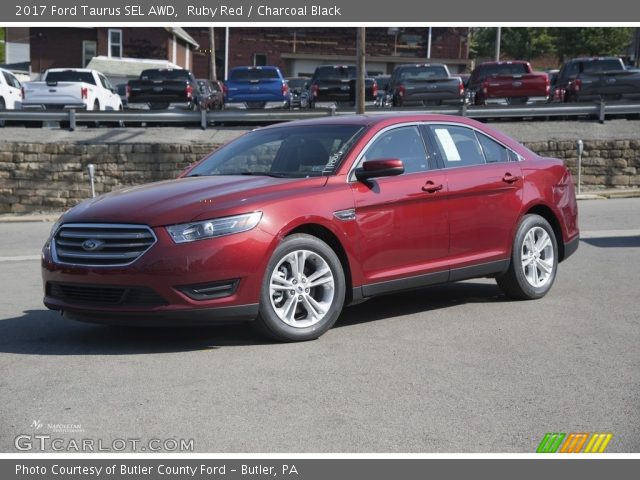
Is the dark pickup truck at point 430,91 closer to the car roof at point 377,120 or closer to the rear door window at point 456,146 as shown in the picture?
the rear door window at point 456,146

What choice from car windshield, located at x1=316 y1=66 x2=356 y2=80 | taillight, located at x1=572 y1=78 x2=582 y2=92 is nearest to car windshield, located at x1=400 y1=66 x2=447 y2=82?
car windshield, located at x1=316 y1=66 x2=356 y2=80

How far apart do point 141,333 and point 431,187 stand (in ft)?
8.06

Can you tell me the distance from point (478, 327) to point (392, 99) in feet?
72.1

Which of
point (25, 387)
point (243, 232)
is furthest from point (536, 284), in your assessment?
point (25, 387)

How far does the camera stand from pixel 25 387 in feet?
19.6

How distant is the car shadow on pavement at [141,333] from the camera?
23.2 feet

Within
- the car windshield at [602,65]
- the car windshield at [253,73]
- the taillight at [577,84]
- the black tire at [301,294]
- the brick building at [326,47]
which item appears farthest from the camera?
the brick building at [326,47]

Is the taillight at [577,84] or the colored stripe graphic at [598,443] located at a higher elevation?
the taillight at [577,84]

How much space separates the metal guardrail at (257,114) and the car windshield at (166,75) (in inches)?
157

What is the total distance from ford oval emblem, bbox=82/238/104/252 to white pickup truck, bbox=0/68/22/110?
25.0 m

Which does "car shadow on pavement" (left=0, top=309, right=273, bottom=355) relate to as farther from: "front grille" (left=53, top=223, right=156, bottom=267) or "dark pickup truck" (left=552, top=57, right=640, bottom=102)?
"dark pickup truck" (left=552, top=57, right=640, bottom=102)

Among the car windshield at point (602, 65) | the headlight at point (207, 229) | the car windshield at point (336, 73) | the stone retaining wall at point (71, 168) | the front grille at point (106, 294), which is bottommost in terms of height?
the stone retaining wall at point (71, 168)

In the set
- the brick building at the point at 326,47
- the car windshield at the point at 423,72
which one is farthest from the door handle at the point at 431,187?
the brick building at the point at 326,47

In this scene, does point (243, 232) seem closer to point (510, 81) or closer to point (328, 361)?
point (328, 361)
